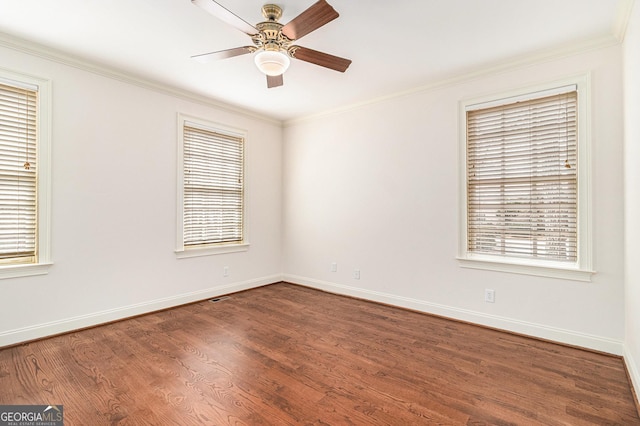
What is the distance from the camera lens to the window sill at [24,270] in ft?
8.73

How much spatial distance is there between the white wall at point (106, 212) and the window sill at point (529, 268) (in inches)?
127

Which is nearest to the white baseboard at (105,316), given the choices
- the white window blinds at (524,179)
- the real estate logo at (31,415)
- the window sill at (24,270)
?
the window sill at (24,270)

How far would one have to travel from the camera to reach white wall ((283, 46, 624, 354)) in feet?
8.55

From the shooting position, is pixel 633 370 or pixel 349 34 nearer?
pixel 633 370

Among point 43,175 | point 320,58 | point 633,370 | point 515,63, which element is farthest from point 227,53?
point 633,370

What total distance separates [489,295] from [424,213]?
1.08m

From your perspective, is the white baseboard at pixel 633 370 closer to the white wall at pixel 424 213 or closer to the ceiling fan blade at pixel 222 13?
the white wall at pixel 424 213

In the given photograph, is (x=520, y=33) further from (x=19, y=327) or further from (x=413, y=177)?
(x=19, y=327)

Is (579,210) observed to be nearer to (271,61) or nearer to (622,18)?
(622,18)

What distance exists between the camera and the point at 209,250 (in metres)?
4.18

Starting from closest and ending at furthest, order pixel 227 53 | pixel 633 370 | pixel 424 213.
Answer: pixel 633 370 → pixel 227 53 → pixel 424 213

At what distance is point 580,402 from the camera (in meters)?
1.94

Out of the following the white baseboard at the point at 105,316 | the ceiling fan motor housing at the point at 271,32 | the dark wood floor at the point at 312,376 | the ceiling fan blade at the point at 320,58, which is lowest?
the dark wood floor at the point at 312,376

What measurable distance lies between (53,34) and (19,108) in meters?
0.74
